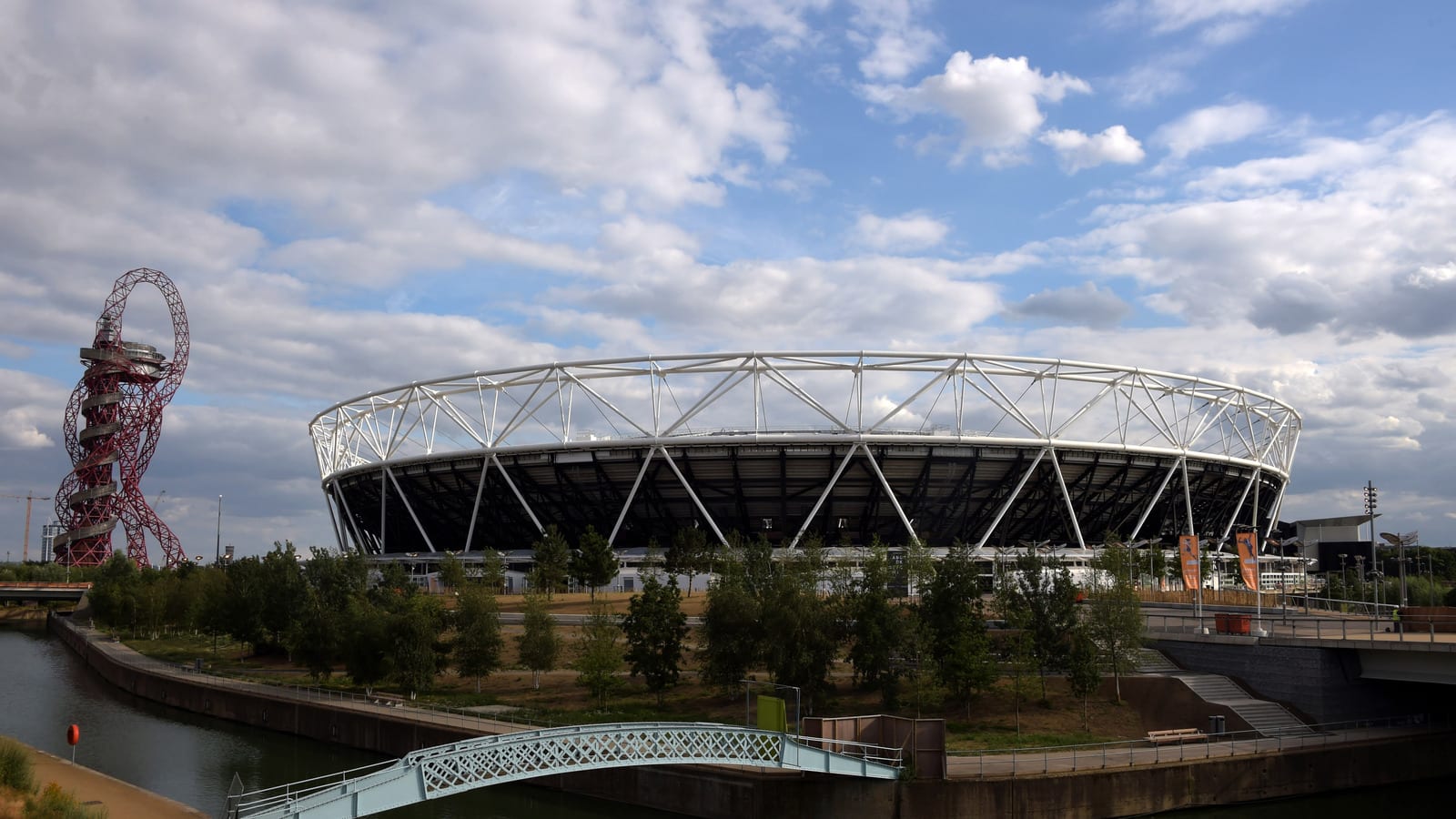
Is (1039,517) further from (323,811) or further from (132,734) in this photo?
(323,811)

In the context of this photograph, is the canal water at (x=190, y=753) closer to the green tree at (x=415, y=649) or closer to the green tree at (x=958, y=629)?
the green tree at (x=415, y=649)

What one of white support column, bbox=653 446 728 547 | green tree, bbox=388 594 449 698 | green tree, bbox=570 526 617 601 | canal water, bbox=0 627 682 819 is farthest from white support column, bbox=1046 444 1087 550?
canal water, bbox=0 627 682 819

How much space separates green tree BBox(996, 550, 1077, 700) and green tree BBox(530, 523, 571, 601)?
24863 millimetres

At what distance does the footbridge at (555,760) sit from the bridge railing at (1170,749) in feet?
8.72

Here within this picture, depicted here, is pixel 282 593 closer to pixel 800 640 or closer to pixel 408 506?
pixel 408 506

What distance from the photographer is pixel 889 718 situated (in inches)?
960

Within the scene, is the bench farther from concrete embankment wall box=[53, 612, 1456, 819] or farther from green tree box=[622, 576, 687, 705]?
green tree box=[622, 576, 687, 705]

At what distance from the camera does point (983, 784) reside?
23.3m

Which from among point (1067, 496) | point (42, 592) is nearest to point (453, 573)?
point (1067, 496)

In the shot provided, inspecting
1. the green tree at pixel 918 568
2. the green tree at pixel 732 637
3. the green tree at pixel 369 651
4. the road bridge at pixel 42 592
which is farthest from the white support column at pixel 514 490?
the road bridge at pixel 42 592

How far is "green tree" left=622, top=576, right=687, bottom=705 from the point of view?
33.4 metres

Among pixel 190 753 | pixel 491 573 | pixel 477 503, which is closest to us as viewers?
pixel 190 753

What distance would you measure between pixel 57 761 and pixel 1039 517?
4979 cm

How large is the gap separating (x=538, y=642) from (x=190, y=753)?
34.8ft
